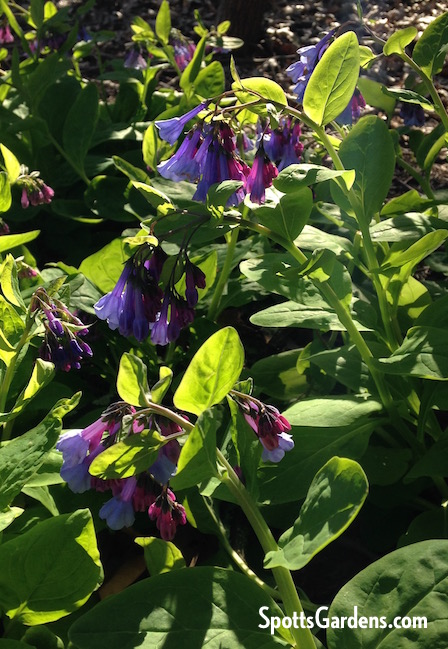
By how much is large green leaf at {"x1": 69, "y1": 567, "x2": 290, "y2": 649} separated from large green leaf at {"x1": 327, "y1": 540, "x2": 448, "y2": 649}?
0.11m

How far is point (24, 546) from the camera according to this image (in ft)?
4.07

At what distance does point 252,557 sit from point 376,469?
1.10ft

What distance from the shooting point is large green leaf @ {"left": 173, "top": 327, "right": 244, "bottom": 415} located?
1082mm

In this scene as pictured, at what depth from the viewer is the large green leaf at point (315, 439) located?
4.52 feet

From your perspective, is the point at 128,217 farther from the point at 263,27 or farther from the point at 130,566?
the point at 263,27

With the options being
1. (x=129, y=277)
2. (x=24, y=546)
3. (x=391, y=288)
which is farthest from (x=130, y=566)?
(x=391, y=288)

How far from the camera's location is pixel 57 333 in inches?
55.9

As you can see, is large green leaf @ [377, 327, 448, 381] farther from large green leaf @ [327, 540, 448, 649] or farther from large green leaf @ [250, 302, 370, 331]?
large green leaf @ [327, 540, 448, 649]

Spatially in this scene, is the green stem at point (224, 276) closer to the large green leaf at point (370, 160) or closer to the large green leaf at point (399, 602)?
the large green leaf at point (370, 160)

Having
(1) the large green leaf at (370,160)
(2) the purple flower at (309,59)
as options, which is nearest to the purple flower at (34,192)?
(2) the purple flower at (309,59)

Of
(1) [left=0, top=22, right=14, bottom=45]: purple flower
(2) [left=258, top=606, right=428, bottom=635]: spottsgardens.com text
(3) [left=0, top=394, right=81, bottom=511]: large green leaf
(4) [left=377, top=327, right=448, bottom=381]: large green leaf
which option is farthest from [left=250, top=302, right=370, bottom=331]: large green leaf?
(1) [left=0, top=22, right=14, bottom=45]: purple flower

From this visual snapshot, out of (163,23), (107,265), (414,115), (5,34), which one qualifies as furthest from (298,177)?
(5,34)

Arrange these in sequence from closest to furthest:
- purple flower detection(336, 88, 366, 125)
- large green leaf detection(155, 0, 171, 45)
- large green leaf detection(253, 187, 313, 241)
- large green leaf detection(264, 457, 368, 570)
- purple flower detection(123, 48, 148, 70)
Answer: large green leaf detection(264, 457, 368, 570) → large green leaf detection(253, 187, 313, 241) → purple flower detection(336, 88, 366, 125) → large green leaf detection(155, 0, 171, 45) → purple flower detection(123, 48, 148, 70)

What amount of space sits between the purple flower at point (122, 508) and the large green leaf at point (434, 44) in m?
1.13
